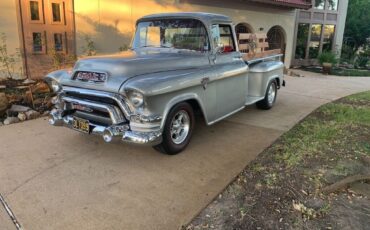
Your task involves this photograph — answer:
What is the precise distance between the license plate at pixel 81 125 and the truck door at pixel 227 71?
79.4 inches

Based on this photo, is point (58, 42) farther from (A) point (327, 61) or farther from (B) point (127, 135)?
(A) point (327, 61)

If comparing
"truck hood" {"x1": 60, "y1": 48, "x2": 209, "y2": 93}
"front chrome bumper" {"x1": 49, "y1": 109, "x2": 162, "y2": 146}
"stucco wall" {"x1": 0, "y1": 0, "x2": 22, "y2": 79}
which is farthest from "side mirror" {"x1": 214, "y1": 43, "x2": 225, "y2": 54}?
"stucco wall" {"x1": 0, "y1": 0, "x2": 22, "y2": 79}

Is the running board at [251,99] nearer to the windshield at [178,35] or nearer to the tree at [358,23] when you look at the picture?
the windshield at [178,35]

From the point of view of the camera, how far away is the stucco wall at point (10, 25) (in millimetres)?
7348

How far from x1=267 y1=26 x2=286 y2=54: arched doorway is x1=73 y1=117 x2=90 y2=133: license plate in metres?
13.5

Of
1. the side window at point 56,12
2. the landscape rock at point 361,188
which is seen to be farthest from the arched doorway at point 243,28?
the landscape rock at point 361,188

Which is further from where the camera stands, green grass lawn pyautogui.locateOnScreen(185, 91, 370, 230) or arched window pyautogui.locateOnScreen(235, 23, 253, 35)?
arched window pyautogui.locateOnScreen(235, 23, 253, 35)

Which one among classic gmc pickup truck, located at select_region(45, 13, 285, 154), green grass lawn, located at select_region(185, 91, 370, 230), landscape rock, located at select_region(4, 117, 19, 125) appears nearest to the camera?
green grass lawn, located at select_region(185, 91, 370, 230)

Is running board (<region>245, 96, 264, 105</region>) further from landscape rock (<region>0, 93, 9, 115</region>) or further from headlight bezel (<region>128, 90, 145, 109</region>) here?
landscape rock (<region>0, 93, 9, 115</region>)

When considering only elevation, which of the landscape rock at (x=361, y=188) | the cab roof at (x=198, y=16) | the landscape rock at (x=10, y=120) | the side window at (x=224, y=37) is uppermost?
the cab roof at (x=198, y=16)

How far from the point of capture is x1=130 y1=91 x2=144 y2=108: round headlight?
12.1 ft

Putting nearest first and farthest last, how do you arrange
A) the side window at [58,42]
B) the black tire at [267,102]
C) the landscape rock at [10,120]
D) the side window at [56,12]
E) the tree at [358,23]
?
the landscape rock at [10,120], the black tire at [267,102], the side window at [56,12], the side window at [58,42], the tree at [358,23]

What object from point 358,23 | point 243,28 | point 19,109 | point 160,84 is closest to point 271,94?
point 160,84

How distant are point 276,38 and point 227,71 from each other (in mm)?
12418
